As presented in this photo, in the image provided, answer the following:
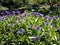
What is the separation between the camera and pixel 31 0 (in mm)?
12352

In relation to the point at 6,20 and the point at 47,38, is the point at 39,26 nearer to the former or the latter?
the point at 47,38

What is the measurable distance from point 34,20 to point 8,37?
4.34 feet

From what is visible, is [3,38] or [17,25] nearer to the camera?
[3,38]

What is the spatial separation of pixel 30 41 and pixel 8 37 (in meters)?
0.78

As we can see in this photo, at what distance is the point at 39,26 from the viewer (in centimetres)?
616

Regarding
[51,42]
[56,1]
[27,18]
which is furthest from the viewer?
[56,1]

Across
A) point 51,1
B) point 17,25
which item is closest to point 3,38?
point 17,25

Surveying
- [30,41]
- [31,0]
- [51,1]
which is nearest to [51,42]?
[30,41]

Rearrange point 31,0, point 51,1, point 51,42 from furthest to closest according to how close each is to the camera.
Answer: point 31,0 → point 51,1 → point 51,42

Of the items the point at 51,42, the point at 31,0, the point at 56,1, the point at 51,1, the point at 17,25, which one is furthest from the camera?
the point at 31,0

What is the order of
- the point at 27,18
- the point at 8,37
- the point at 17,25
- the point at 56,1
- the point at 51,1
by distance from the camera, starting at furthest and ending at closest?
the point at 56,1 < the point at 51,1 < the point at 27,18 < the point at 17,25 < the point at 8,37

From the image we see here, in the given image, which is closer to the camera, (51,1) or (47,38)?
(47,38)

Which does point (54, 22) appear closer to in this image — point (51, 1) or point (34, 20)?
point (34, 20)

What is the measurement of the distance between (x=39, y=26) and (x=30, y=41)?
0.80 meters
